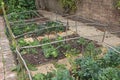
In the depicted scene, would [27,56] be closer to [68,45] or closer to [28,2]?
[68,45]

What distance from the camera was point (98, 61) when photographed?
4.18m

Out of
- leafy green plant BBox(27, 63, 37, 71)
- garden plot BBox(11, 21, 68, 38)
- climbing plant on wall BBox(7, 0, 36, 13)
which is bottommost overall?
leafy green plant BBox(27, 63, 37, 71)

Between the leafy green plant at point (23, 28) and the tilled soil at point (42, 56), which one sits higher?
the leafy green plant at point (23, 28)

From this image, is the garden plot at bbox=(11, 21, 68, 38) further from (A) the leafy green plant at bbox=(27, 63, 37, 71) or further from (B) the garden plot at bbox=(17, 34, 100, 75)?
(A) the leafy green plant at bbox=(27, 63, 37, 71)

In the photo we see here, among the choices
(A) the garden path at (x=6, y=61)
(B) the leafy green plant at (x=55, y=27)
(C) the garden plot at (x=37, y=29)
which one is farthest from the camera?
(B) the leafy green plant at (x=55, y=27)

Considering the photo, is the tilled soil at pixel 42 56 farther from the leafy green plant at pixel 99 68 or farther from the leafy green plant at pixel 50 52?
the leafy green plant at pixel 99 68

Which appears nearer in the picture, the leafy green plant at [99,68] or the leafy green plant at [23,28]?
the leafy green plant at [99,68]

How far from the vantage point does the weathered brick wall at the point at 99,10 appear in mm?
7227

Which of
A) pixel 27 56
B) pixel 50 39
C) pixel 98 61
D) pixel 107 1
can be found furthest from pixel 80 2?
pixel 98 61

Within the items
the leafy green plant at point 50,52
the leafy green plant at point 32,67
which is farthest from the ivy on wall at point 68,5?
the leafy green plant at point 32,67

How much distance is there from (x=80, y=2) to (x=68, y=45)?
354 cm

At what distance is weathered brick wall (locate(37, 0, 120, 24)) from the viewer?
7227 mm

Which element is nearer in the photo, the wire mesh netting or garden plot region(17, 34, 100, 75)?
garden plot region(17, 34, 100, 75)

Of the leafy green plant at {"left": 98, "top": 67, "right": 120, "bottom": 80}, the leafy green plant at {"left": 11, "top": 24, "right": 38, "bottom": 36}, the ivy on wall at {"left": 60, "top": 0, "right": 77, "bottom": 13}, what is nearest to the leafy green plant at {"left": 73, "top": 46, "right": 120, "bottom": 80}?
the leafy green plant at {"left": 98, "top": 67, "right": 120, "bottom": 80}
